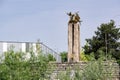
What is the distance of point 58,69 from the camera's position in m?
22.8

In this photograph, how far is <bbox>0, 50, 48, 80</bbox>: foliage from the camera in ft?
74.7

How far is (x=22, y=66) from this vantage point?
23.3 metres

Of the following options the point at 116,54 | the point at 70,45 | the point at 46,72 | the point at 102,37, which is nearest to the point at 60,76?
the point at 46,72

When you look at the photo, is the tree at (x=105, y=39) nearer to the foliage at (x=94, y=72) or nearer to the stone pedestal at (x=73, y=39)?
the stone pedestal at (x=73, y=39)

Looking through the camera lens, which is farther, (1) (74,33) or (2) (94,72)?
(1) (74,33)

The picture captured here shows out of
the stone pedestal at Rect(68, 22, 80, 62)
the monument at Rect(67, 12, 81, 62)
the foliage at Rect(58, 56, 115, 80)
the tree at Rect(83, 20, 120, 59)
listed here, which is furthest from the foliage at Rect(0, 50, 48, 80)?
the tree at Rect(83, 20, 120, 59)

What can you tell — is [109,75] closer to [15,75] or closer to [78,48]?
[15,75]

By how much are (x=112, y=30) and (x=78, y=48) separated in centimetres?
3074

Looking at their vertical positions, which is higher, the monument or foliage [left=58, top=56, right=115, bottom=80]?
the monument

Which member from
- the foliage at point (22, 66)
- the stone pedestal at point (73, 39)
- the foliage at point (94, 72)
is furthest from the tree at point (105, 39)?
the foliage at point (94, 72)

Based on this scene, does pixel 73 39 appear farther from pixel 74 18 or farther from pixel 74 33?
pixel 74 18

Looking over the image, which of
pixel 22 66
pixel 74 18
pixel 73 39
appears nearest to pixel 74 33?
pixel 73 39

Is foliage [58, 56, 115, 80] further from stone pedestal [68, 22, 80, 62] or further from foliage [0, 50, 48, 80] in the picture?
stone pedestal [68, 22, 80, 62]

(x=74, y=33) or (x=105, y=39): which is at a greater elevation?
(x=105, y=39)
